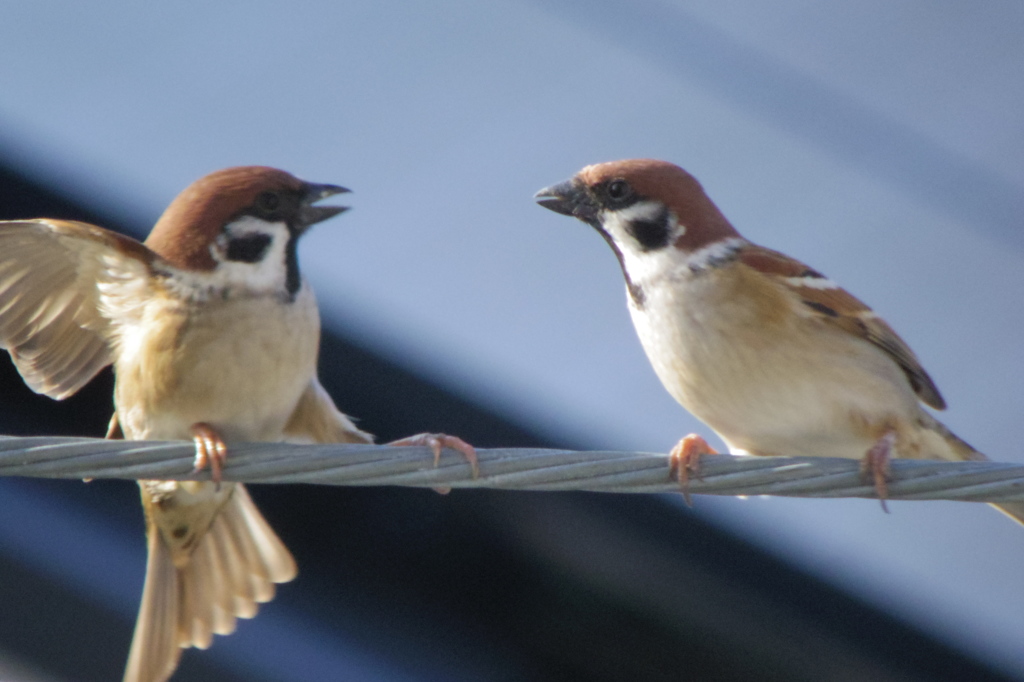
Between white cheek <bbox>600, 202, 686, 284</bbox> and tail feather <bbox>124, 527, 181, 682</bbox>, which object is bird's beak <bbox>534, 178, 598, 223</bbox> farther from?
tail feather <bbox>124, 527, 181, 682</bbox>

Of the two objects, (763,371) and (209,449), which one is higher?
(763,371)

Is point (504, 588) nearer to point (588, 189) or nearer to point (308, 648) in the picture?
point (308, 648)

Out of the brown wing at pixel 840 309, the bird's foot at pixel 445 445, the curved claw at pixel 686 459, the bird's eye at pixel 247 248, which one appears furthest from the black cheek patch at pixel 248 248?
the brown wing at pixel 840 309

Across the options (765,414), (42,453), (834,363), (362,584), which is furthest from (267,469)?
(362,584)

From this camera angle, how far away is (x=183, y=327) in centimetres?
342

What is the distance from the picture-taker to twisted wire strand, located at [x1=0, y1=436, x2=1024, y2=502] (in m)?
2.70

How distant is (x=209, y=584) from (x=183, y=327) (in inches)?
39.8

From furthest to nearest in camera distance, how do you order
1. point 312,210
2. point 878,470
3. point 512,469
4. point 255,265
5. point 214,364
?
point 312,210, point 255,265, point 214,364, point 878,470, point 512,469

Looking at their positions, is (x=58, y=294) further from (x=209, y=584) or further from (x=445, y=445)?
(x=445, y=445)

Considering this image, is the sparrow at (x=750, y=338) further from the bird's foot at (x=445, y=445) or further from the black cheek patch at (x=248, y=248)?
the black cheek patch at (x=248, y=248)

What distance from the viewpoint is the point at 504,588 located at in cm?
568

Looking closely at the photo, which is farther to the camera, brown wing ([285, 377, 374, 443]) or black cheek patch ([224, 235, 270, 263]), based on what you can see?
brown wing ([285, 377, 374, 443])

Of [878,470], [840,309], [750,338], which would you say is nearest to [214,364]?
[750,338]

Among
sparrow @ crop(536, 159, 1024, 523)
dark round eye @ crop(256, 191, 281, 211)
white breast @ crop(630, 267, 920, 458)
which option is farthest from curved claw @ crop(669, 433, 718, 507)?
dark round eye @ crop(256, 191, 281, 211)
